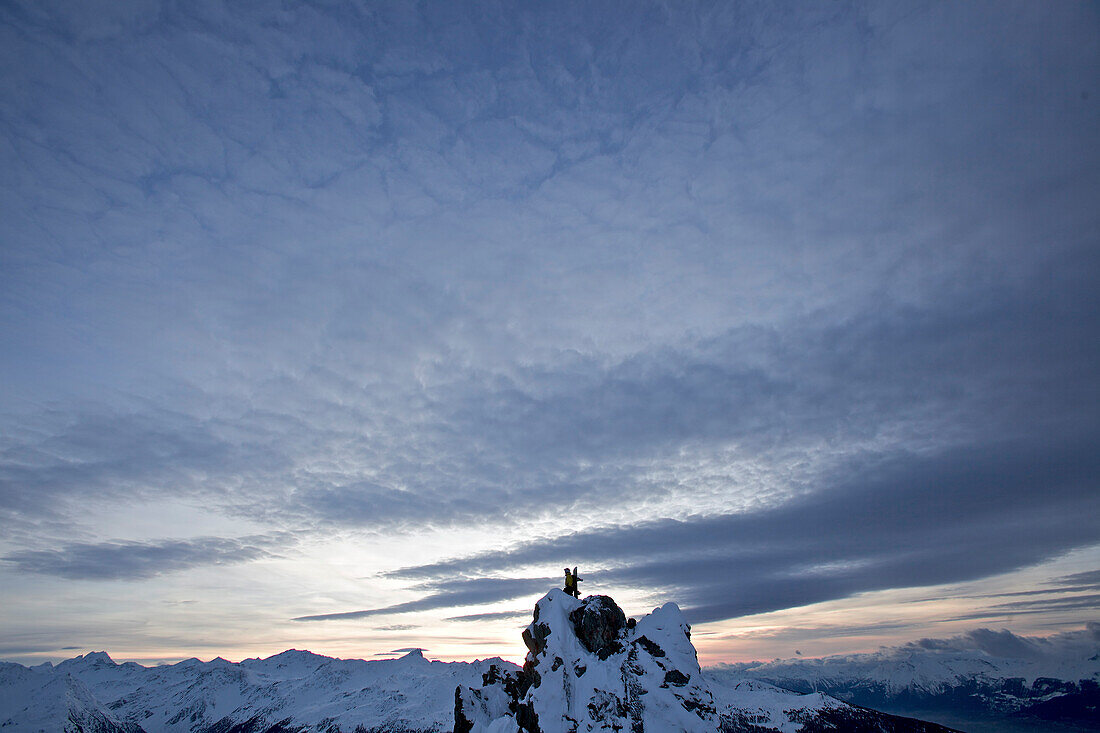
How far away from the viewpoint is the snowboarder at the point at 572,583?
7581cm

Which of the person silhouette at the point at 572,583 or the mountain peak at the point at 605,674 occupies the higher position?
the person silhouette at the point at 572,583

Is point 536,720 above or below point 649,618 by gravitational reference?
below

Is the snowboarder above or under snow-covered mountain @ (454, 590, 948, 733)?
above

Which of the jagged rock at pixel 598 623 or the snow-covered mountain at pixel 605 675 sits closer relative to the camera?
the snow-covered mountain at pixel 605 675

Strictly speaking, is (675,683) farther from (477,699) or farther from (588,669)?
(477,699)

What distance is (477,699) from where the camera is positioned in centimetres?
8256

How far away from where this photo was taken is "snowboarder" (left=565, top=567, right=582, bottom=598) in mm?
75812

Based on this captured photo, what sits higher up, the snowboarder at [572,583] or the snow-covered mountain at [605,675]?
the snowboarder at [572,583]

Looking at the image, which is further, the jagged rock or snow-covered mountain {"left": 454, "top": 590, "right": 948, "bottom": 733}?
the jagged rock

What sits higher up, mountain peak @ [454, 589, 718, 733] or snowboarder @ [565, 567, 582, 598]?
snowboarder @ [565, 567, 582, 598]

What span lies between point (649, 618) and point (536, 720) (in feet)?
67.8

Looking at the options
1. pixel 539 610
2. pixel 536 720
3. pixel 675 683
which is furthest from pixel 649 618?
pixel 536 720

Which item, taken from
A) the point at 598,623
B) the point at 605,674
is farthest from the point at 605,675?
the point at 598,623

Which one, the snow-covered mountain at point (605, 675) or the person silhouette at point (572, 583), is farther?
the person silhouette at point (572, 583)
